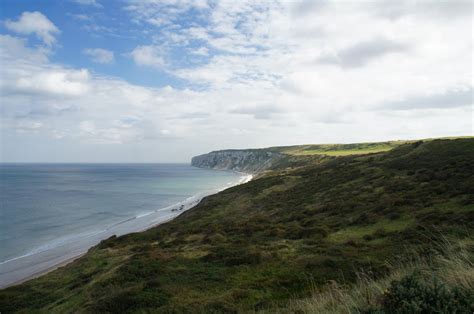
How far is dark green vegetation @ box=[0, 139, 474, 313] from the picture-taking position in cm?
1227

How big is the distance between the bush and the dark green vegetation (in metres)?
0.03

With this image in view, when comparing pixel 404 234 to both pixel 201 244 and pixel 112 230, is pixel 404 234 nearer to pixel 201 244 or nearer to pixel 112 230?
pixel 201 244

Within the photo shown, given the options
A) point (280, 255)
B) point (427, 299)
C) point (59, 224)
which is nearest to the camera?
point (427, 299)

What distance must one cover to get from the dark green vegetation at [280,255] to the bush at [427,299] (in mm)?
32

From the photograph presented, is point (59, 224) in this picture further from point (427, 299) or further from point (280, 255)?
point (427, 299)

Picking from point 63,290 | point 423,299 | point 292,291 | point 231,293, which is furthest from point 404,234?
point 63,290

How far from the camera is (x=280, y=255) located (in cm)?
1712

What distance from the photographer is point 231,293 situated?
12.2 metres

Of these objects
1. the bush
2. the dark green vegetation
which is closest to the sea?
the dark green vegetation

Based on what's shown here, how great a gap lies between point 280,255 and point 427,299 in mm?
12279

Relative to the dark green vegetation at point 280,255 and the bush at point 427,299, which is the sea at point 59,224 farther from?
the bush at point 427,299

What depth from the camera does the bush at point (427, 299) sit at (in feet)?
16.4

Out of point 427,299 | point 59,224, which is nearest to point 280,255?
point 427,299

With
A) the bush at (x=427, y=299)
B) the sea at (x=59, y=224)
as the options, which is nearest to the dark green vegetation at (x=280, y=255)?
the bush at (x=427, y=299)
